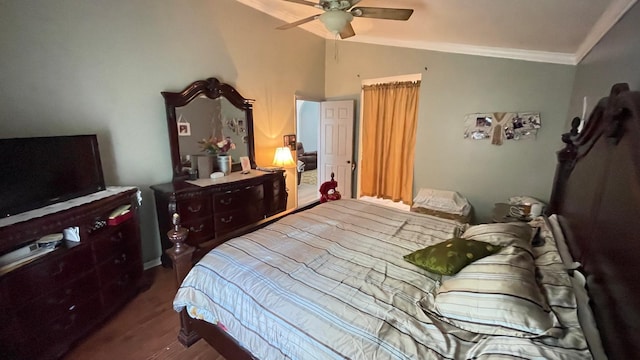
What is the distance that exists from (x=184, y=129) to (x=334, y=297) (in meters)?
2.56

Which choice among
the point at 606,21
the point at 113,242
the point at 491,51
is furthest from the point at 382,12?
the point at 113,242

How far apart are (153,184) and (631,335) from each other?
3.35 m

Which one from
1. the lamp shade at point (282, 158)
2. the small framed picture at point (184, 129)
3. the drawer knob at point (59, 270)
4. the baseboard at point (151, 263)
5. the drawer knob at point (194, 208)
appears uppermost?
the small framed picture at point (184, 129)

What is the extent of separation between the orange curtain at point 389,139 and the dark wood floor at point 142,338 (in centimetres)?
339

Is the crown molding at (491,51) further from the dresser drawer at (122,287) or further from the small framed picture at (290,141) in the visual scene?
the dresser drawer at (122,287)

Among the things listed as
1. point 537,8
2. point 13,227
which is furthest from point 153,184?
point 537,8

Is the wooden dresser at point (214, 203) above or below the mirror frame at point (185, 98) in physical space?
below

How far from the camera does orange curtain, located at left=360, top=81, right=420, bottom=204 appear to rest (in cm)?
421

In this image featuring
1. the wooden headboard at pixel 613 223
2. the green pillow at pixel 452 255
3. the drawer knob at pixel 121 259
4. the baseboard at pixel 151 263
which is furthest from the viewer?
the baseboard at pixel 151 263

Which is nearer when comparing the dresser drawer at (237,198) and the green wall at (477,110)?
the dresser drawer at (237,198)

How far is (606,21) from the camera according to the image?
68.5 inches

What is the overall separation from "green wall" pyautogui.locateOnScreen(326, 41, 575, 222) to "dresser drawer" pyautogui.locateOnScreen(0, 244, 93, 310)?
151 inches

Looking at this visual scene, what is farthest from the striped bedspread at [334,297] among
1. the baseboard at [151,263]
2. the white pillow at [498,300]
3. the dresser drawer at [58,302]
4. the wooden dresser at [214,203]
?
the baseboard at [151,263]

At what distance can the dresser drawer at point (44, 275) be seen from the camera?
1.47 m
